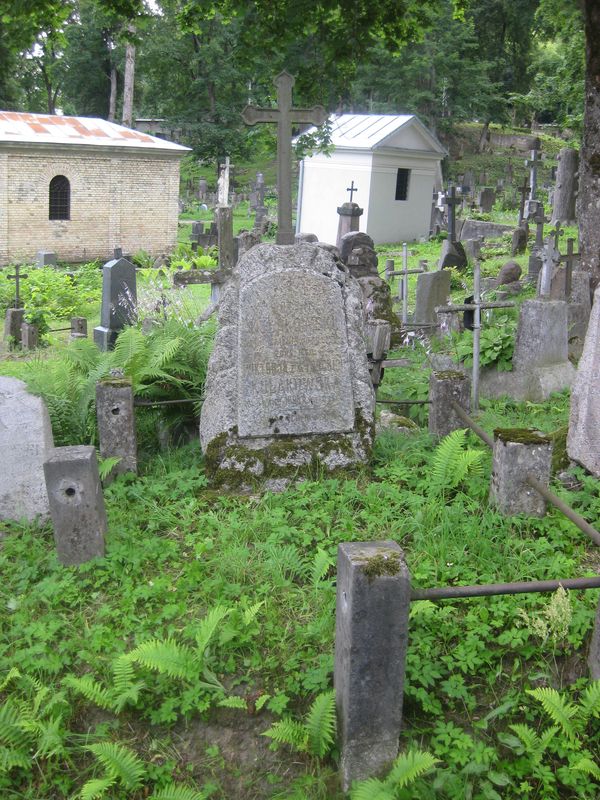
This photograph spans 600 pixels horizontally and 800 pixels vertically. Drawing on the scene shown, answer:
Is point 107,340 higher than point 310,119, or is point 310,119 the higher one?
point 310,119

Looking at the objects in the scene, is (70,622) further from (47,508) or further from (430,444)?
(430,444)

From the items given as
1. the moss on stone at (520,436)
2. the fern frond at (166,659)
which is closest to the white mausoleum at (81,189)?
the moss on stone at (520,436)

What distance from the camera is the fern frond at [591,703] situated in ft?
11.6

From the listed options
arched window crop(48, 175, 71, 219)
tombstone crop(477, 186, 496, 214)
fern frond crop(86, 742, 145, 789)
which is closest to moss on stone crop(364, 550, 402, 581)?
fern frond crop(86, 742, 145, 789)

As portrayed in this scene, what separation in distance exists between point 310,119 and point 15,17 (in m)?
5.75

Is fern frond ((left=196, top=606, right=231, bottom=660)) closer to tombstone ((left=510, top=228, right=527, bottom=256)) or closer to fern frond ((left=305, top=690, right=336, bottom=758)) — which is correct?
fern frond ((left=305, top=690, right=336, bottom=758))

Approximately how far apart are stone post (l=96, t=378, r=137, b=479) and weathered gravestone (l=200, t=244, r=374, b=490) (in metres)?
0.54

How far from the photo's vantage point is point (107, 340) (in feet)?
33.0

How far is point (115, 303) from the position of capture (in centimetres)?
1038

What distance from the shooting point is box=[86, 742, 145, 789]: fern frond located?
3404mm

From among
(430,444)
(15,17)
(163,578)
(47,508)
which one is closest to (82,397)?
(47,508)

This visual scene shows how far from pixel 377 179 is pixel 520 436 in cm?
2501

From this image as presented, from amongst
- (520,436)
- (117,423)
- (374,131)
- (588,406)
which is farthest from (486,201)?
(520,436)

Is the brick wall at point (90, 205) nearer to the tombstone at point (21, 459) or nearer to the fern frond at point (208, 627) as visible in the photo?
the tombstone at point (21, 459)
